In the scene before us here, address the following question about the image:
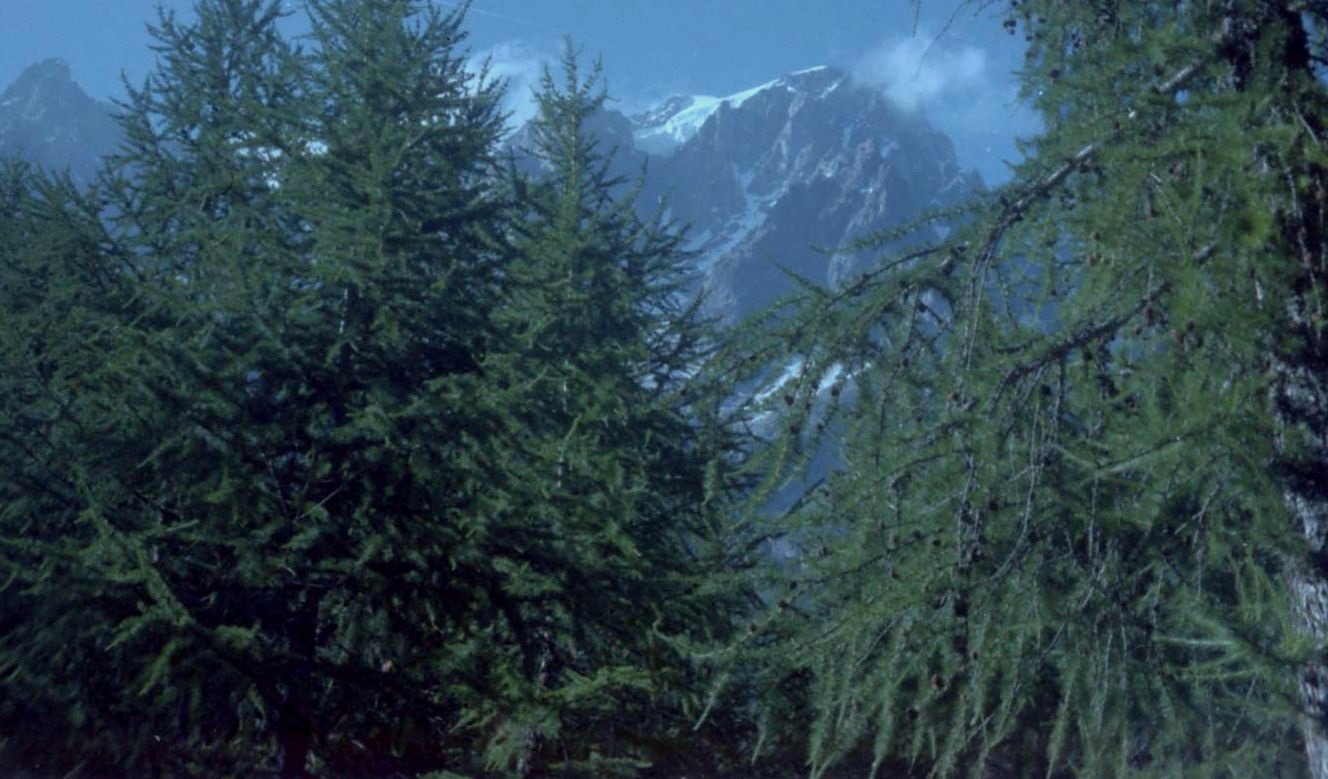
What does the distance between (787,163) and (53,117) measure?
142ft

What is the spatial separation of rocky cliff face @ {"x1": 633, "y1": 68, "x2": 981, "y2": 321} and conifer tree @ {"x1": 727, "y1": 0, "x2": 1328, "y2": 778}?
3115 centimetres

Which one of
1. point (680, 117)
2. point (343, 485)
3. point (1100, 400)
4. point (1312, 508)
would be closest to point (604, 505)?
point (343, 485)

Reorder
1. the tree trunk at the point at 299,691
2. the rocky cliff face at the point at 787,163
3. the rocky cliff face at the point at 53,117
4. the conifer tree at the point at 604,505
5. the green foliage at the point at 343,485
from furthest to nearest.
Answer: the rocky cliff face at the point at 787,163 → the rocky cliff face at the point at 53,117 → the conifer tree at the point at 604,505 → the tree trunk at the point at 299,691 → the green foliage at the point at 343,485

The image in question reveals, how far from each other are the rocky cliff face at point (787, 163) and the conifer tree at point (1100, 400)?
3115 cm

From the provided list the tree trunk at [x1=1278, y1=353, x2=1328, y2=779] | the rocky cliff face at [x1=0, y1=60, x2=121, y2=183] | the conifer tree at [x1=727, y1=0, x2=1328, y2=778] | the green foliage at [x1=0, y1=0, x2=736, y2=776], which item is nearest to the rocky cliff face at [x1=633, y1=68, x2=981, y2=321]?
the rocky cliff face at [x1=0, y1=60, x2=121, y2=183]

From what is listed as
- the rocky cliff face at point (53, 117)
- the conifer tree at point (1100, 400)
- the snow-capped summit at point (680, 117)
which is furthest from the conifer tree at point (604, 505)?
the snow-capped summit at point (680, 117)

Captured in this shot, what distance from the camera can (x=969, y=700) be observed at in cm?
409

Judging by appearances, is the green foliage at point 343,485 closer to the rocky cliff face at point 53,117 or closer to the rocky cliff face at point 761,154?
the rocky cliff face at point 761,154

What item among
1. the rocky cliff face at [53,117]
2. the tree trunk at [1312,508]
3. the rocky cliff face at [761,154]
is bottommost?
the tree trunk at [1312,508]

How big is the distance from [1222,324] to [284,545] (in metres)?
6.20

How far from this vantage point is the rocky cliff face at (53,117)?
2989 cm

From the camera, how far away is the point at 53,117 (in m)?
31.9

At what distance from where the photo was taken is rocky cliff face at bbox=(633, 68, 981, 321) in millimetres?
45906

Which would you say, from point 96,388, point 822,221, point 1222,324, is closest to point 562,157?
point 96,388
